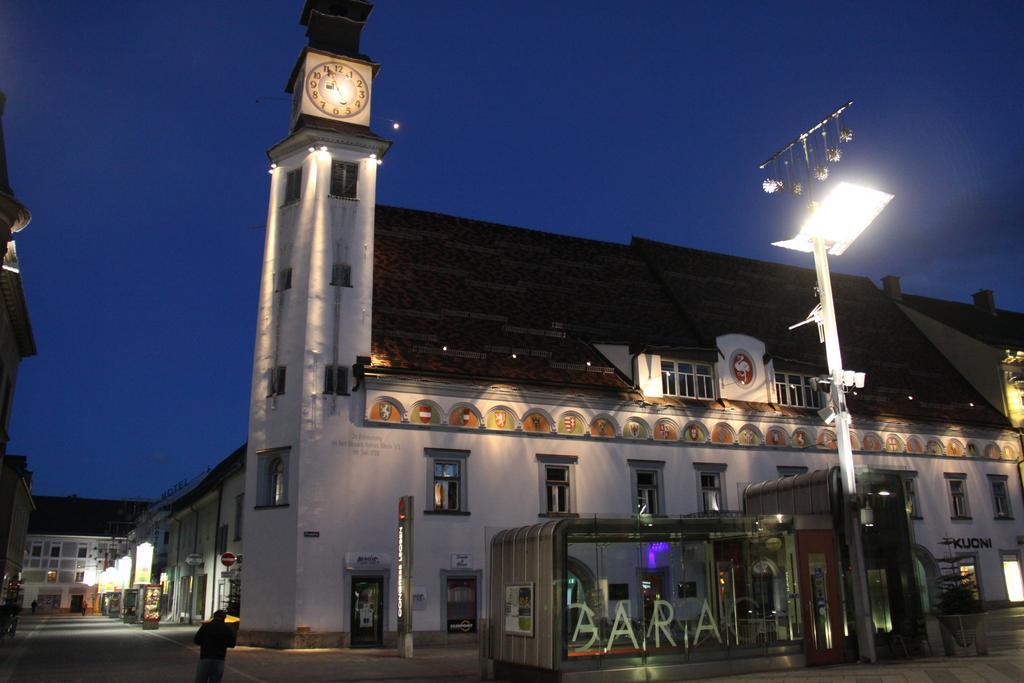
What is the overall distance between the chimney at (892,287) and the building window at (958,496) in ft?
42.7

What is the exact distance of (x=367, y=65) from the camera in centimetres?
3447

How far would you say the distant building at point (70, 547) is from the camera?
106625 millimetres

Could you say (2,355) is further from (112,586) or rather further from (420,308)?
(112,586)

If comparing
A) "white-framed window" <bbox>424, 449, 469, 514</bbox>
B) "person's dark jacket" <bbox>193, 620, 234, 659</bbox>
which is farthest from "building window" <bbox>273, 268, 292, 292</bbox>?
"person's dark jacket" <bbox>193, 620, 234, 659</bbox>

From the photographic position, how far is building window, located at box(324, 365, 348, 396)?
94.6ft

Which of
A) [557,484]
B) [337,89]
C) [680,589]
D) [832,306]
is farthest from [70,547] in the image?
[832,306]

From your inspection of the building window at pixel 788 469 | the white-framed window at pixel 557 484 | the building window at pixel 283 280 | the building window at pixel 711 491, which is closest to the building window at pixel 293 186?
the building window at pixel 283 280

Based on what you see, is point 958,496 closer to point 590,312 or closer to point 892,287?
point 892,287

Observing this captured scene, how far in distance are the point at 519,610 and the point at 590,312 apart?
2019cm

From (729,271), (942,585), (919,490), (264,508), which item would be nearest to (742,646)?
(942,585)

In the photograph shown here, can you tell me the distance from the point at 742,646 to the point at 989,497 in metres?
28.2

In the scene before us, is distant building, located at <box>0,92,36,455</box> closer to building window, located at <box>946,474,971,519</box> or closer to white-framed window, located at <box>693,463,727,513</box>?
white-framed window, located at <box>693,463,727,513</box>

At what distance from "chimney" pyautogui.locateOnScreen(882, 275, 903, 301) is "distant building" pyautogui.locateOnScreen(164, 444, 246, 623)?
121ft

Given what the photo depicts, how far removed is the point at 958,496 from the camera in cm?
3969
